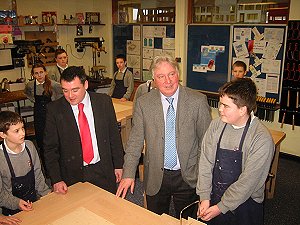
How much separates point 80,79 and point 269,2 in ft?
12.0

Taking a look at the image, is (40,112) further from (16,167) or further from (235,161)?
(235,161)

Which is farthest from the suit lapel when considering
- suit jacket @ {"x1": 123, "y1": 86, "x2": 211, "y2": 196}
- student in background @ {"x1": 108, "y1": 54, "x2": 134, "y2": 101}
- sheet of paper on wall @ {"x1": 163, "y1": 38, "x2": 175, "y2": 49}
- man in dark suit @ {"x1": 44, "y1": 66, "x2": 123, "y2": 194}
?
sheet of paper on wall @ {"x1": 163, "y1": 38, "x2": 175, "y2": 49}

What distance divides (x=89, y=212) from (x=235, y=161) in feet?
2.90

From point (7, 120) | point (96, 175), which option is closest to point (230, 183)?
point (96, 175)

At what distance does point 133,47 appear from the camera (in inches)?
266

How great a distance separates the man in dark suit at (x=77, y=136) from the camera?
223 cm

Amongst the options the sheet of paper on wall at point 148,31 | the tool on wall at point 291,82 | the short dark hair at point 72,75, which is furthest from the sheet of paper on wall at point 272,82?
the short dark hair at point 72,75

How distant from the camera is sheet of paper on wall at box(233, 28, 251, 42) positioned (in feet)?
16.4

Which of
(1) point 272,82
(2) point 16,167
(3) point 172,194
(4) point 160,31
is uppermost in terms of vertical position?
(4) point 160,31

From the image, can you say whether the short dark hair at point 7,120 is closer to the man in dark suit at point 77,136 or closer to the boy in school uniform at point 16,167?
the boy in school uniform at point 16,167

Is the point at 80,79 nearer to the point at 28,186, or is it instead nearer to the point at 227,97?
the point at 28,186

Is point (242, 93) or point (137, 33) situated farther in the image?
point (137, 33)

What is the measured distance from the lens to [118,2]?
6.87 meters

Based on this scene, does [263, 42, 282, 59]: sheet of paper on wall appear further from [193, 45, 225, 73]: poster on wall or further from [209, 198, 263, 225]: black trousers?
[209, 198, 263, 225]: black trousers
